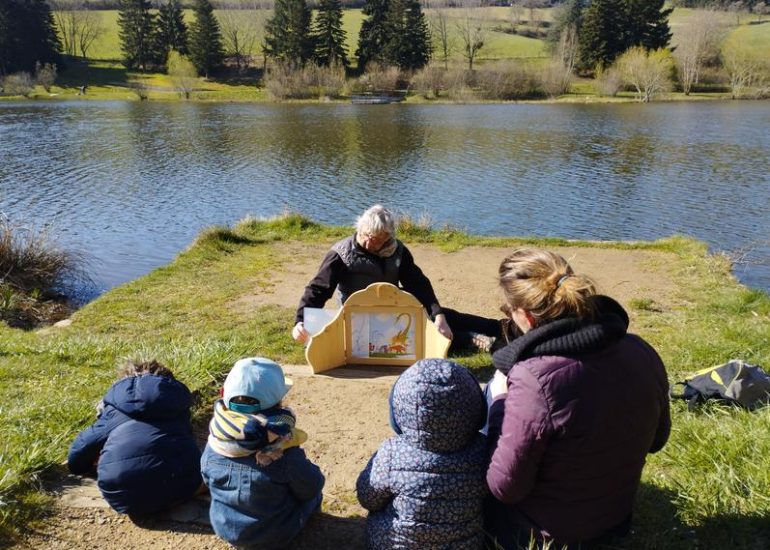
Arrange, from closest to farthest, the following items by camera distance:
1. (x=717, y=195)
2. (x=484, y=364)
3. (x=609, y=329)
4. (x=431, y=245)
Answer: (x=609, y=329) < (x=484, y=364) < (x=431, y=245) < (x=717, y=195)

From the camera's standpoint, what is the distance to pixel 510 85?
191 ft

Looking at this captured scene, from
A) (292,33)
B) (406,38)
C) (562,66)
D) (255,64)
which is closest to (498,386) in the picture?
(562,66)

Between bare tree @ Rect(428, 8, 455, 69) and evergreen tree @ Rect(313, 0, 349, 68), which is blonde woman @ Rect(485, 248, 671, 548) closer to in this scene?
evergreen tree @ Rect(313, 0, 349, 68)

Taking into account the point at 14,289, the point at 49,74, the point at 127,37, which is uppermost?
the point at 127,37

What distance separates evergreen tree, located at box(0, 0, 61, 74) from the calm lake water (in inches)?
1385

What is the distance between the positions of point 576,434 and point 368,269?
334 cm

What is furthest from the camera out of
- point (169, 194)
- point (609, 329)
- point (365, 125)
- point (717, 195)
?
point (365, 125)

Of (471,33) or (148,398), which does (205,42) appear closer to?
(471,33)

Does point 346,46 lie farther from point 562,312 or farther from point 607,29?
point 562,312

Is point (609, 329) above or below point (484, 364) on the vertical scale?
above

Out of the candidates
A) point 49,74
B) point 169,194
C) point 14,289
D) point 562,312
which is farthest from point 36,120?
point 562,312

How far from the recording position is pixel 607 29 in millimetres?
64500

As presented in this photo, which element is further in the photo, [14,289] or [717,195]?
[717,195]

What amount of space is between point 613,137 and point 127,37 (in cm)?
6385
